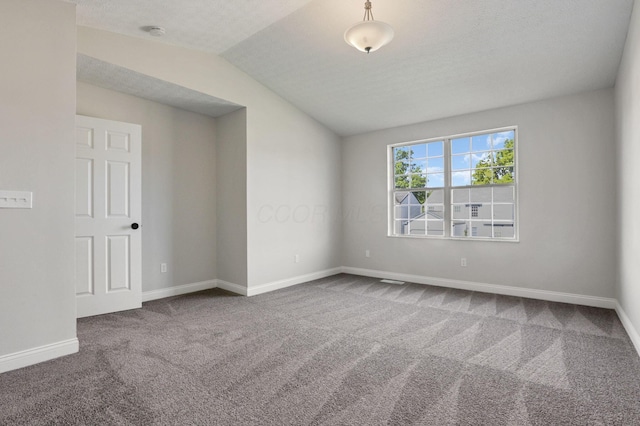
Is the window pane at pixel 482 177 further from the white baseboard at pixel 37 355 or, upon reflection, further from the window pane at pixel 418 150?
the white baseboard at pixel 37 355

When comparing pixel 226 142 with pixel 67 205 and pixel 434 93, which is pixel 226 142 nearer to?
pixel 67 205

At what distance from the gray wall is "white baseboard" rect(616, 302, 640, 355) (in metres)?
Answer: 3.96

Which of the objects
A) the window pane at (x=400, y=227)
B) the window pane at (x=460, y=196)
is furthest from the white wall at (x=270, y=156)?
the window pane at (x=460, y=196)

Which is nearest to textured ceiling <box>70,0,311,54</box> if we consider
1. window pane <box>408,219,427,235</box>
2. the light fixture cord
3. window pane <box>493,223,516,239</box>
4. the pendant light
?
the light fixture cord

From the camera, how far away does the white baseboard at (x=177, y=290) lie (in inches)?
164

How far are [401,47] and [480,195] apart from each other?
2377mm

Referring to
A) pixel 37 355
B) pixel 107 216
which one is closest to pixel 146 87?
pixel 107 216

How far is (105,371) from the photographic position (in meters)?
2.29

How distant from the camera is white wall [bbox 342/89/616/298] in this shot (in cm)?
371

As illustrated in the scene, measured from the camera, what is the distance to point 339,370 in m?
2.30

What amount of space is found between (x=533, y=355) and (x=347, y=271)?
3.60 meters

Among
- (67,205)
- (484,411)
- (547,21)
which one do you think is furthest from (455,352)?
(67,205)

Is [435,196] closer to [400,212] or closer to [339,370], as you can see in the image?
[400,212]

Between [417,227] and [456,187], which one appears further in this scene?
[417,227]
